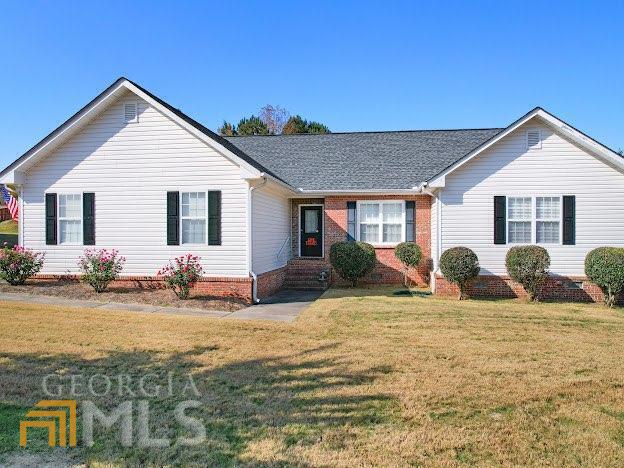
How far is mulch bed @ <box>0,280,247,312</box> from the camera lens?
11.5 metres

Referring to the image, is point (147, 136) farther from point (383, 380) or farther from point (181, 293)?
point (383, 380)

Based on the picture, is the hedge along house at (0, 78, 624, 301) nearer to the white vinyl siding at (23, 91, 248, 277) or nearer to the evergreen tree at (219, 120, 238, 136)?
the white vinyl siding at (23, 91, 248, 277)

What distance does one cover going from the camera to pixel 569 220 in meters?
13.5

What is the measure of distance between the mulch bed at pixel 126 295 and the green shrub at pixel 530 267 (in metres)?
7.58

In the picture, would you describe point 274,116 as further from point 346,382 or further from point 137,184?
point 346,382

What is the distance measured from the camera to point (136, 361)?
258 inches

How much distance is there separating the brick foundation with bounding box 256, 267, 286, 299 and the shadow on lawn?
6014 millimetres

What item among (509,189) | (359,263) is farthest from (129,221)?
(509,189)

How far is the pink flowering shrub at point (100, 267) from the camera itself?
12.5 metres

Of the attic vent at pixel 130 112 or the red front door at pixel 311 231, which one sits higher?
the attic vent at pixel 130 112

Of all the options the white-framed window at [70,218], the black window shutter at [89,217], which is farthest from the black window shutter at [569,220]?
the white-framed window at [70,218]

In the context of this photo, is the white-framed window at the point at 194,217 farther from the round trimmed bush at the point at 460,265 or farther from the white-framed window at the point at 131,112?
→ the round trimmed bush at the point at 460,265

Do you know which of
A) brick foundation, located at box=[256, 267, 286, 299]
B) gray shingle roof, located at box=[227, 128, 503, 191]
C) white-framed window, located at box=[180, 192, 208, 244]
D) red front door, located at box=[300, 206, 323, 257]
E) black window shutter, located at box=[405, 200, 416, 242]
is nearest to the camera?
white-framed window, located at box=[180, 192, 208, 244]

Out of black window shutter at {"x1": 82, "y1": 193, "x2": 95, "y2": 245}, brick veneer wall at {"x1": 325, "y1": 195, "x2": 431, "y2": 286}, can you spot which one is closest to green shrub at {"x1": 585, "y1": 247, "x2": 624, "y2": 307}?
brick veneer wall at {"x1": 325, "y1": 195, "x2": 431, "y2": 286}
